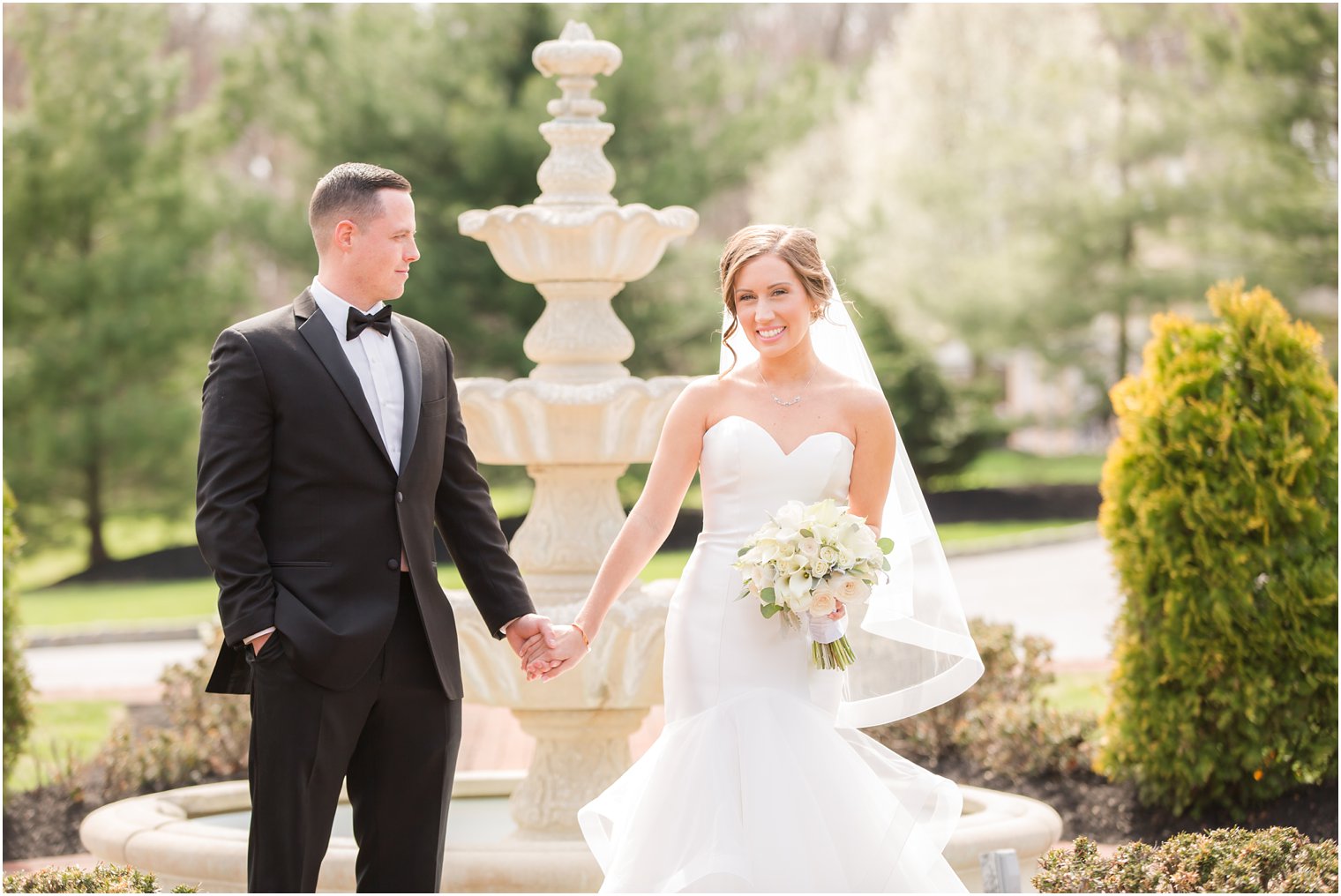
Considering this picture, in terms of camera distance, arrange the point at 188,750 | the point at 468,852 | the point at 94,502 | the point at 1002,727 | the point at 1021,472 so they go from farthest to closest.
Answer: the point at 1021,472 → the point at 94,502 → the point at 188,750 → the point at 1002,727 → the point at 468,852

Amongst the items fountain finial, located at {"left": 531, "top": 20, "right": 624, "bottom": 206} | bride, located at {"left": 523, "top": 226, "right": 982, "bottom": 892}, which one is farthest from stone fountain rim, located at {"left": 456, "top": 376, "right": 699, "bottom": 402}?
bride, located at {"left": 523, "top": 226, "right": 982, "bottom": 892}

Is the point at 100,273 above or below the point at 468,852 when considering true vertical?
above

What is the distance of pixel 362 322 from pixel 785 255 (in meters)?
1.21

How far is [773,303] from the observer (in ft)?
14.6

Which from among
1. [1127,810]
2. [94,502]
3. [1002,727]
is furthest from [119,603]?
[1127,810]

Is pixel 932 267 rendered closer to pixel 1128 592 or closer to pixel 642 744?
pixel 642 744

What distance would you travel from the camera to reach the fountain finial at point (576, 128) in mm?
6695

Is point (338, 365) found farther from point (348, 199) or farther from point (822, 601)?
point (822, 601)

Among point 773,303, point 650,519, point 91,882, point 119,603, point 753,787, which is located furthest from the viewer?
point 119,603

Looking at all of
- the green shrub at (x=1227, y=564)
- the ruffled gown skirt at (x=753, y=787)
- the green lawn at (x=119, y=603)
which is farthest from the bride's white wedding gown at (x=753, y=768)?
the green lawn at (x=119, y=603)

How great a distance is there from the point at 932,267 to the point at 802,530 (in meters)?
25.1

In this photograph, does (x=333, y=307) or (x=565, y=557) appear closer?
(x=333, y=307)

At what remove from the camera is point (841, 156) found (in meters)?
35.7

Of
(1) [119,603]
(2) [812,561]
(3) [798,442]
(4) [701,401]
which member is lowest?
(1) [119,603]
